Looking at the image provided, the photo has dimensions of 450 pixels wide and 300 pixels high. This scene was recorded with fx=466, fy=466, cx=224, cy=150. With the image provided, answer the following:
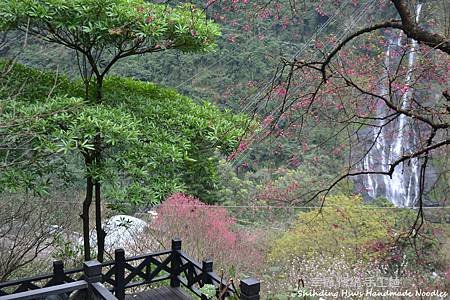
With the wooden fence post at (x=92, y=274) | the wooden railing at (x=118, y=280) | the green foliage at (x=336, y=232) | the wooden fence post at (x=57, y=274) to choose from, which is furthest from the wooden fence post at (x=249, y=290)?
the green foliage at (x=336, y=232)

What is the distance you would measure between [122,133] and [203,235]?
455 centimetres

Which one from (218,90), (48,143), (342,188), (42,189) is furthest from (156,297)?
(218,90)

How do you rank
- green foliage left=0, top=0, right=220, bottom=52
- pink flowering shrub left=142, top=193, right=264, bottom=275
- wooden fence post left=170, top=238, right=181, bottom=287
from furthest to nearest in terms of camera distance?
pink flowering shrub left=142, top=193, right=264, bottom=275 → wooden fence post left=170, top=238, right=181, bottom=287 → green foliage left=0, top=0, right=220, bottom=52

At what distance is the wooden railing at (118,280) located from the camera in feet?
8.26

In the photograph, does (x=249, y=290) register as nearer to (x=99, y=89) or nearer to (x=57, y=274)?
(x=57, y=274)

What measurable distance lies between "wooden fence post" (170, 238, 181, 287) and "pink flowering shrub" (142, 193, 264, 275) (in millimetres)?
2651

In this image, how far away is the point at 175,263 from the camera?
3990mm

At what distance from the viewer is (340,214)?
26.3 feet

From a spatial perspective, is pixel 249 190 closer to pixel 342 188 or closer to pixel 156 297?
pixel 342 188

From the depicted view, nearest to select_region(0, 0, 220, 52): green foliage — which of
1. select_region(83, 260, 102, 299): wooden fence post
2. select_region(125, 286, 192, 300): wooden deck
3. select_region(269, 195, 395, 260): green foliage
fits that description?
select_region(83, 260, 102, 299): wooden fence post

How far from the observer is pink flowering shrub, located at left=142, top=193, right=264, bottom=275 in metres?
6.96

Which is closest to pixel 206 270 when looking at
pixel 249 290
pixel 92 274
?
pixel 249 290

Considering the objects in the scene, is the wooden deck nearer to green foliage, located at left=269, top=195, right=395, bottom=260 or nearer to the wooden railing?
the wooden railing

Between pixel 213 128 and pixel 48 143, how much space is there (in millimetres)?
1211
